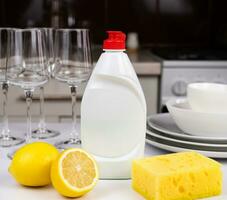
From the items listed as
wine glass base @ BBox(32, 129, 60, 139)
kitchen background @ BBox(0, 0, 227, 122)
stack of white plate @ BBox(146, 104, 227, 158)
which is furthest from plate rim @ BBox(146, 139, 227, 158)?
kitchen background @ BBox(0, 0, 227, 122)

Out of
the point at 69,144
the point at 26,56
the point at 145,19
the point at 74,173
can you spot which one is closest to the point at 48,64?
the point at 26,56

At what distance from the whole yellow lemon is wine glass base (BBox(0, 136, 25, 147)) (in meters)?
0.28

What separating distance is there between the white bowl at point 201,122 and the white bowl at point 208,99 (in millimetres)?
39

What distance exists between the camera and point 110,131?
806mm

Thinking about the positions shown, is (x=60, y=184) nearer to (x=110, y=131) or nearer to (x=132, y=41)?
(x=110, y=131)

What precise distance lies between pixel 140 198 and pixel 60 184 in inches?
5.2

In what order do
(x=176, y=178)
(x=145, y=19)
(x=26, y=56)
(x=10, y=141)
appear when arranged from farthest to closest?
(x=145, y=19) → (x=10, y=141) → (x=26, y=56) → (x=176, y=178)

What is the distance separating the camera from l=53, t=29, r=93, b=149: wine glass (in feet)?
3.13

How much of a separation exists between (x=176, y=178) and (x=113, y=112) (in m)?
0.17

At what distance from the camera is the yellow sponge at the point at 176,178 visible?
0.70 metres

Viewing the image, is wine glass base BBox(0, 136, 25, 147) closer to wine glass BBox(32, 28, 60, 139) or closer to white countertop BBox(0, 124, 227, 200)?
wine glass BBox(32, 28, 60, 139)

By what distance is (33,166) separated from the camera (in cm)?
75

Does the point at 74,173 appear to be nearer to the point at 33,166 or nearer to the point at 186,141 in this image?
the point at 33,166

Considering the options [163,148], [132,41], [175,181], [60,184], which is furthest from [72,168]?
[132,41]
